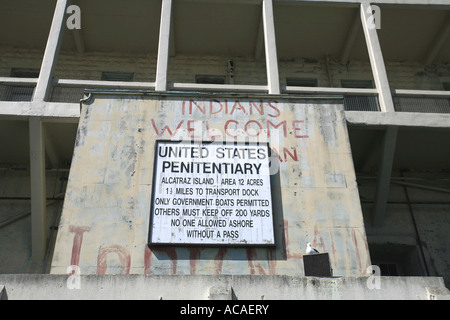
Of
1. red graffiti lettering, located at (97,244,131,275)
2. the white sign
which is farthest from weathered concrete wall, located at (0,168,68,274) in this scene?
the white sign

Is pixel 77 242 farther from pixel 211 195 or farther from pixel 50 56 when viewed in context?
pixel 50 56

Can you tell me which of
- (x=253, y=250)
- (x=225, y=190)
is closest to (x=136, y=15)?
(x=225, y=190)

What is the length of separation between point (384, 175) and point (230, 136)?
14.0ft

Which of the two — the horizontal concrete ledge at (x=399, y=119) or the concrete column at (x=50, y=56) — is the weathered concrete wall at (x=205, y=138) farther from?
the concrete column at (x=50, y=56)

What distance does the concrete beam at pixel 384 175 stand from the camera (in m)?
10.4

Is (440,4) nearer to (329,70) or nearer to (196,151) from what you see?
(329,70)

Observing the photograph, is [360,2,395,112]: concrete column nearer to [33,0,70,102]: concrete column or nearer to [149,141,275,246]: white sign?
[149,141,275,246]: white sign

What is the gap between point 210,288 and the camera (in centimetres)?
586

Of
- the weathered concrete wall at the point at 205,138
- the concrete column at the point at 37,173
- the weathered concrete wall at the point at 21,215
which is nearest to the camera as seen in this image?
the weathered concrete wall at the point at 205,138

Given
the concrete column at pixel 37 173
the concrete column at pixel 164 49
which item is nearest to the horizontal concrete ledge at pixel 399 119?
the concrete column at pixel 164 49

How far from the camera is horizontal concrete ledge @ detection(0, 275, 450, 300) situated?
577 cm

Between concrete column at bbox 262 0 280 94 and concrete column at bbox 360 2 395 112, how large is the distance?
2.58m

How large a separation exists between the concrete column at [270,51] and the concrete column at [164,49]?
8.32ft
